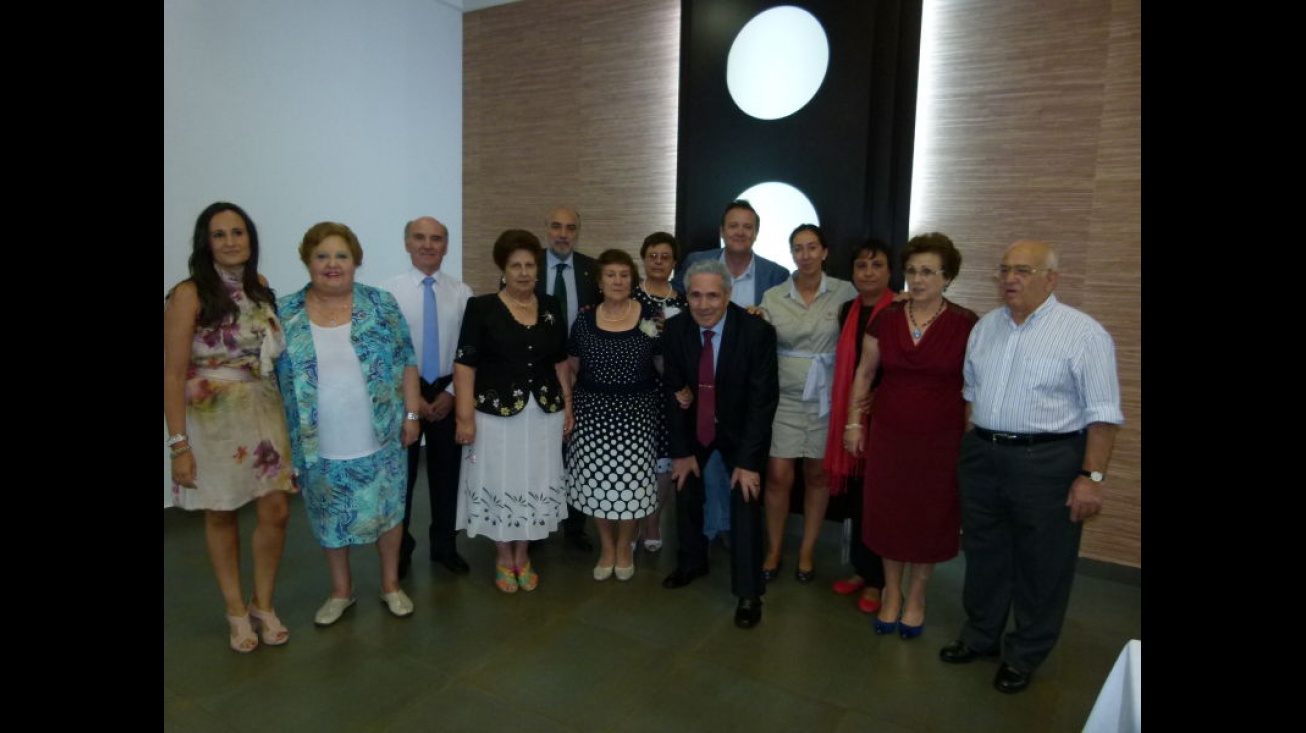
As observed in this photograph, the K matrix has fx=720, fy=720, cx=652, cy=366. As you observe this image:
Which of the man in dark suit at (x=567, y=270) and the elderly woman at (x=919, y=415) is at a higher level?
the man in dark suit at (x=567, y=270)

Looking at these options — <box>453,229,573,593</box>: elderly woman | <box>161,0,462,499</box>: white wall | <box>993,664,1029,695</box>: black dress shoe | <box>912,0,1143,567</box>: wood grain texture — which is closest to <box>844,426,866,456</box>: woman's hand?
<box>993,664,1029,695</box>: black dress shoe

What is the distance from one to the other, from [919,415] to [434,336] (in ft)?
7.12

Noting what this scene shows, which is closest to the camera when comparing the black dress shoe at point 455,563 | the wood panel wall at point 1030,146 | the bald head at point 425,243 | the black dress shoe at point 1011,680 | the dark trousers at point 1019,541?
the dark trousers at point 1019,541

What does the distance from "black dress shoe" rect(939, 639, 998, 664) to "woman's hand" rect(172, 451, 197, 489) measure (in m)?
2.88

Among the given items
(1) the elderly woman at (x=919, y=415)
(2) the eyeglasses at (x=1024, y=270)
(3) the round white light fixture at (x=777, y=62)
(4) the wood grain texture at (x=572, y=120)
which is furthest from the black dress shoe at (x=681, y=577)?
(3) the round white light fixture at (x=777, y=62)

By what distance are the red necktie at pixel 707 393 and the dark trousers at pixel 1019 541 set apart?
3.28 ft

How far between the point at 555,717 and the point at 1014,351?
200 cm

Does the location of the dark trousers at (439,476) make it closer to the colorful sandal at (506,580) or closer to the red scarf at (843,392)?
the colorful sandal at (506,580)

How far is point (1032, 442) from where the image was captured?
2.45 meters

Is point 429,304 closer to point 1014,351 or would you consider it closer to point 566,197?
point 566,197

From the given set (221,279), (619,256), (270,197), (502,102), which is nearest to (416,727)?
(221,279)

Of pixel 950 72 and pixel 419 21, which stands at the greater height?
pixel 419 21

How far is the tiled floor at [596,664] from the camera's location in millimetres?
2473

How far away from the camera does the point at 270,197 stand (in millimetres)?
4336
